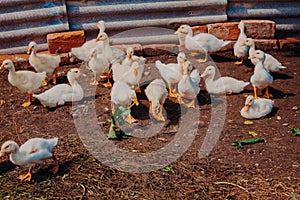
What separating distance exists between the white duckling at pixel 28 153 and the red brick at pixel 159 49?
3.17 m

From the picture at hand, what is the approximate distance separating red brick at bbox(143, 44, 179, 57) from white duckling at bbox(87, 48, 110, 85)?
1113 mm

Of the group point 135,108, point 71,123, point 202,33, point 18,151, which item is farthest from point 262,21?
point 18,151

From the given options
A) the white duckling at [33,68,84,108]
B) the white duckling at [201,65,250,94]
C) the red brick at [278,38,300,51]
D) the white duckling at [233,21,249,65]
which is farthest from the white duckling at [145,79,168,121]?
the red brick at [278,38,300,51]

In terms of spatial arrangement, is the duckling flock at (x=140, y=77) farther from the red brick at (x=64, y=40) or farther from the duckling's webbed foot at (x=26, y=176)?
the duckling's webbed foot at (x=26, y=176)

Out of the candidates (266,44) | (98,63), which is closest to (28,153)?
(98,63)

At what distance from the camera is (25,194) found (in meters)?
4.16

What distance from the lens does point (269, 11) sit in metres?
7.49

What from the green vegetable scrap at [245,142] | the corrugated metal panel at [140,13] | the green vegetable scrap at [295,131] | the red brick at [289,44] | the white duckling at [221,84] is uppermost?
the corrugated metal panel at [140,13]

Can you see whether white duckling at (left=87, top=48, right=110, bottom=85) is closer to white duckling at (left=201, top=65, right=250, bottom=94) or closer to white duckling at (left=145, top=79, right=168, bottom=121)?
white duckling at (left=145, top=79, right=168, bottom=121)

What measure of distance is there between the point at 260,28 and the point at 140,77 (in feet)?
8.17

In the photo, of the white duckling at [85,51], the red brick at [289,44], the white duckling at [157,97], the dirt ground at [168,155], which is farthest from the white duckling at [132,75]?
the red brick at [289,44]

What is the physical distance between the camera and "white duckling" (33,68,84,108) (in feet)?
18.5

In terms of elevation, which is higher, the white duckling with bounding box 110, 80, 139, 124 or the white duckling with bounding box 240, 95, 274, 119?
the white duckling with bounding box 110, 80, 139, 124

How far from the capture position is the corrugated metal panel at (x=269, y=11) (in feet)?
24.5
